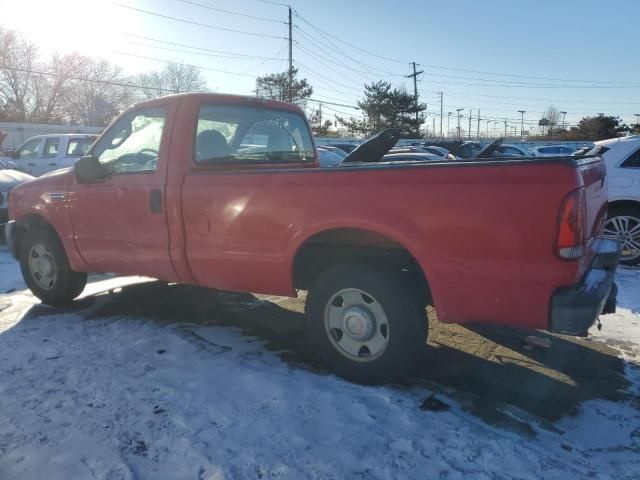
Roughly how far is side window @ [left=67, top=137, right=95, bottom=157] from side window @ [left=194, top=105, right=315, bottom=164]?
450 inches

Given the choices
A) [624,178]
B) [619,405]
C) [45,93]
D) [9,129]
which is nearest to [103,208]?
[619,405]

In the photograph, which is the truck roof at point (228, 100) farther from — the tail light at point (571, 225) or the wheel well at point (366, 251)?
the tail light at point (571, 225)

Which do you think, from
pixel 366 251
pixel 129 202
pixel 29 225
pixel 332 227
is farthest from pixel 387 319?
pixel 29 225

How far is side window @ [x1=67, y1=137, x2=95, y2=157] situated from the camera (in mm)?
14297

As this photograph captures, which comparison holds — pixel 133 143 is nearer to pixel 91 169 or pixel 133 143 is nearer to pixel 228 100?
pixel 91 169

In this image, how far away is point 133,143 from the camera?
14.4ft

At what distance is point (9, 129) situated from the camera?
109 feet

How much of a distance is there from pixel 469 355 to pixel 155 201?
273cm

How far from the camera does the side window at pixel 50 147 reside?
14398 millimetres

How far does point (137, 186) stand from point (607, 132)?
2786 inches

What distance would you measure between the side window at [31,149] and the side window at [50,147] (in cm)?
25

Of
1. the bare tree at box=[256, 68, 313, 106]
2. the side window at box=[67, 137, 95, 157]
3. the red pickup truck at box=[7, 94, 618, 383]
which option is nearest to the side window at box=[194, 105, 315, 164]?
the red pickup truck at box=[7, 94, 618, 383]

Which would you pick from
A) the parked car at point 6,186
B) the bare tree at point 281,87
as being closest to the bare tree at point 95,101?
the bare tree at point 281,87

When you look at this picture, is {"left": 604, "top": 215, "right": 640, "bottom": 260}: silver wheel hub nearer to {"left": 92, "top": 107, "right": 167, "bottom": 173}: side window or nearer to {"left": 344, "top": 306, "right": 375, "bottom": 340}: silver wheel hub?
{"left": 344, "top": 306, "right": 375, "bottom": 340}: silver wheel hub
